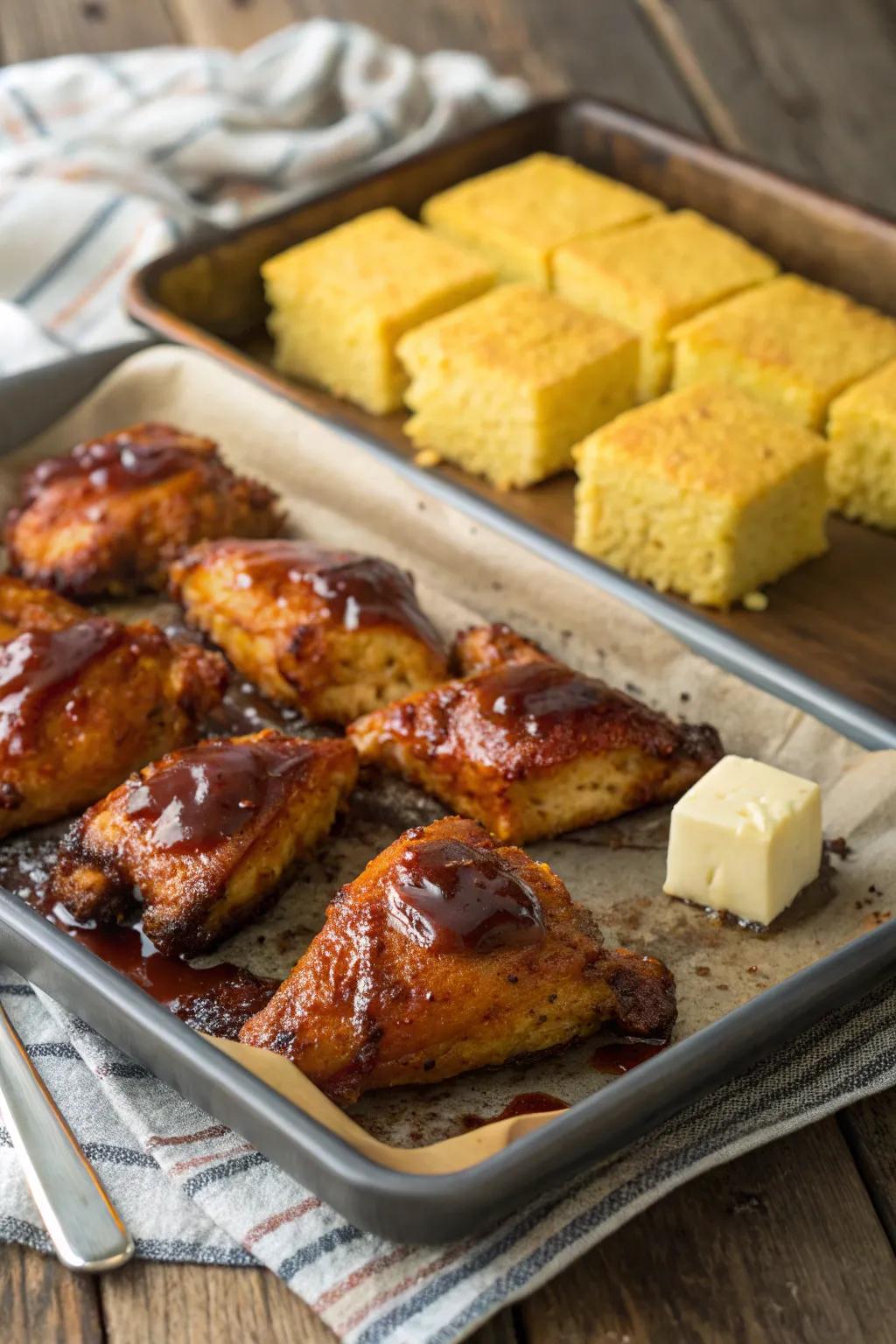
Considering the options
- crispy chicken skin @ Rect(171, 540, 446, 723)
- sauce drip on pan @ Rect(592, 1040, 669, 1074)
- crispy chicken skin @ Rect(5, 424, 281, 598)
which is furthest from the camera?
crispy chicken skin @ Rect(5, 424, 281, 598)

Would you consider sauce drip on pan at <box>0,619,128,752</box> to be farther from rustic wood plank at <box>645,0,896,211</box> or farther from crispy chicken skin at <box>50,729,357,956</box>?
rustic wood plank at <box>645,0,896,211</box>

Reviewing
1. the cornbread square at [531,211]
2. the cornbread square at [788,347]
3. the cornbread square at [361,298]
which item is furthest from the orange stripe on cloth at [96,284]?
the cornbread square at [788,347]

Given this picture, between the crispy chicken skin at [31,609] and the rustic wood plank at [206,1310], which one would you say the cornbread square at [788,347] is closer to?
the crispy chicken skin at [31,609]

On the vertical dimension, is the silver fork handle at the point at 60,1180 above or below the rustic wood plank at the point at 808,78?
above

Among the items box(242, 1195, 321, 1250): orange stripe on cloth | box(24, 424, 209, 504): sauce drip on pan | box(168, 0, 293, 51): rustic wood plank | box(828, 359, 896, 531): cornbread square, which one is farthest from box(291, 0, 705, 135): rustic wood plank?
box(242, 1195, 321, 1250): orange stripe on cloth

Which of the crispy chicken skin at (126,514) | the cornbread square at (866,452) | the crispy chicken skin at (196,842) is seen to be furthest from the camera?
the cornbread square at (866,452)
